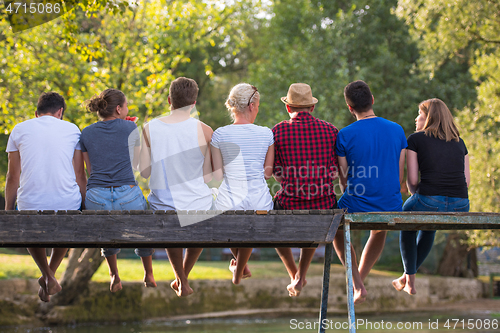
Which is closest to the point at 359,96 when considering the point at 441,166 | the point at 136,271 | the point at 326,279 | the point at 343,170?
the point at 343,170

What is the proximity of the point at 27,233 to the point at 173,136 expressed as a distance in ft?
4.69

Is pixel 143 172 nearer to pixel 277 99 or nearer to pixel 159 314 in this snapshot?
pixel 159 314

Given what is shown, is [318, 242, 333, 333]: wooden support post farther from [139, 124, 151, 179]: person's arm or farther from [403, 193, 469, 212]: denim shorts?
[139, 124, 151, 179]: person's arm

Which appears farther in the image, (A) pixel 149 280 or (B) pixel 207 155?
(A) pixel 149 280

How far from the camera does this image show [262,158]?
4348 mm

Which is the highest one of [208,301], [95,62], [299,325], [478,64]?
[95,62]

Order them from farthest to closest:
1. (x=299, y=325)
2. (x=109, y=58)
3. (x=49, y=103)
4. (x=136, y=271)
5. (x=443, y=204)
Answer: (x=136, y=271) → (x=299, y=325) → (x=109, y=58) → (x=443, y=204) → (x=49, y=103)

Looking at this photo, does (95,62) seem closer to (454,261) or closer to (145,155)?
(145,155)

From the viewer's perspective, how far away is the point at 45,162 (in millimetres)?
4301

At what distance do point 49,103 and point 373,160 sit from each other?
10.0ft

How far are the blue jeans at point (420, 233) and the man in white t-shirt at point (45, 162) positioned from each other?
324 cm

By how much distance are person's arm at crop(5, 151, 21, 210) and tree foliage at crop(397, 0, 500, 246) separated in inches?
393

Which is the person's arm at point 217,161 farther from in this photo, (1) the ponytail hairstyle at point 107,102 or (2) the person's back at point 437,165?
(2) the person's back at point 437,165

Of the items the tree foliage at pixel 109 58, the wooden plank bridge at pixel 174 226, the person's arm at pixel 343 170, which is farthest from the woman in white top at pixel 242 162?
the tree foliage at pixel 109 58
